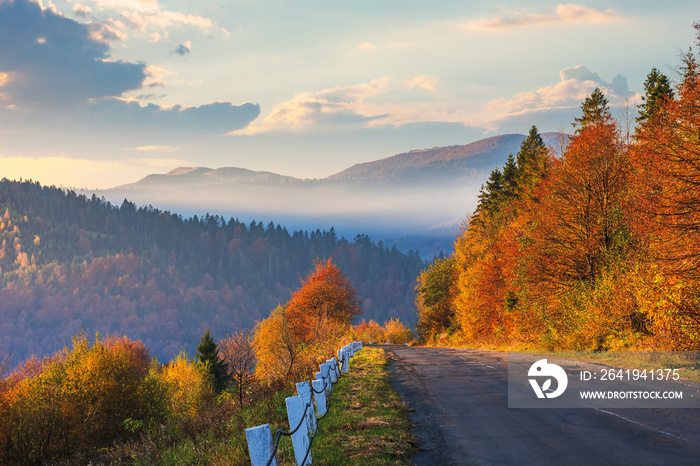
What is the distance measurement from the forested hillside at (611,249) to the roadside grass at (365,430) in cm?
1155

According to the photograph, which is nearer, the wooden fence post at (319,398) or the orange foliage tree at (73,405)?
the wooden fence post at (319,398)

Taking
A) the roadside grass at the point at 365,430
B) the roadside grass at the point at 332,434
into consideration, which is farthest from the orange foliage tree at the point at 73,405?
the roadside grass at the point at 365,430

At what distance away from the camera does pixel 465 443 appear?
31.4 feet

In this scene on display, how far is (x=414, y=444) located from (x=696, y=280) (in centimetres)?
1441

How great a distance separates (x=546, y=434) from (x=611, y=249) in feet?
62.1

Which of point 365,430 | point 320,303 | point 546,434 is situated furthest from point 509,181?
point 365,430

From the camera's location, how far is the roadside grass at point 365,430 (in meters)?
8.67

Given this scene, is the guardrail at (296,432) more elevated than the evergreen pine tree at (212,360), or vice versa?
the guardrail at (296,432)

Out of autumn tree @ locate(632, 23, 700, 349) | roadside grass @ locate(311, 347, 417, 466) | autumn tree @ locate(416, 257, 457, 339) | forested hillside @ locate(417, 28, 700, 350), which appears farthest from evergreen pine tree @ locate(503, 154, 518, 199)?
roadside grass @ locate(311, 347, 417, 466)

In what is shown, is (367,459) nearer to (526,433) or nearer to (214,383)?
(526,433)

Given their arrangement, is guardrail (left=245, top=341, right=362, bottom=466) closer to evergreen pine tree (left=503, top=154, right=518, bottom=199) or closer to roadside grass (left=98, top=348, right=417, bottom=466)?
roadside grass (left=98, top=348, right=417, bottom=466)

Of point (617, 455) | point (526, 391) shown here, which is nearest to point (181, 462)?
point (617, 455)

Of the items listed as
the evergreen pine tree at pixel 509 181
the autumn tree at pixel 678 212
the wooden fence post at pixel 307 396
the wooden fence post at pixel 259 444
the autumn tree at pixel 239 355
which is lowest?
the autumn tree at pixel 239 355

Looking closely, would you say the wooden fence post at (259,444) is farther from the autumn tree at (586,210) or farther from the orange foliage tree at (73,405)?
the autumn tree at (586,210)
